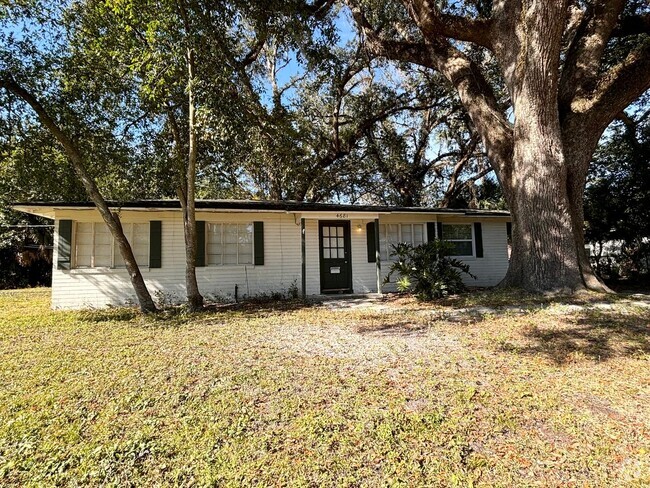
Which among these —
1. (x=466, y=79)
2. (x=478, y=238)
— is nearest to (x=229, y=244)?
(x=466, y=79)

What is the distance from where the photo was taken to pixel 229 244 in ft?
31.8

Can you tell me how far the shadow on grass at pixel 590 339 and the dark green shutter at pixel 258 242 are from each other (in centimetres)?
675

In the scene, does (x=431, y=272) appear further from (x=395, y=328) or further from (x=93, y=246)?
(x=93, y=246)

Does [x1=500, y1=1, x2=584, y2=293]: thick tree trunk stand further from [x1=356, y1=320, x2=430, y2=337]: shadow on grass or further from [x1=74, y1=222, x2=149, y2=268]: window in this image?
[x1=74, y1=222, x2=149, y2=268]: window

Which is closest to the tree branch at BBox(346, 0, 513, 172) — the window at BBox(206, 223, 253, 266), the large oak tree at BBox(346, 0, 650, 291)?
the large oak tree at BBox(346, 0, 650, 291)

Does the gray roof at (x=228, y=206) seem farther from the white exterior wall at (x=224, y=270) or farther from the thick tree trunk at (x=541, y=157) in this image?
the thick tree trunk at (x=541, y=157)

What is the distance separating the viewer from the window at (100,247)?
A: 342 inches

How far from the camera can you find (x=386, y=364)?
3.91 m

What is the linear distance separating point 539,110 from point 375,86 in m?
7.83

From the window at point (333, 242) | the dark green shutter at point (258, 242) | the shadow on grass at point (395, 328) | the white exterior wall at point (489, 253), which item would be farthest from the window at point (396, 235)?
the shadow on grass at point (395, 328)

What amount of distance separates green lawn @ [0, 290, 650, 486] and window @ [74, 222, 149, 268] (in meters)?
3.57

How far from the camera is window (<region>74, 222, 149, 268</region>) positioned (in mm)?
8688

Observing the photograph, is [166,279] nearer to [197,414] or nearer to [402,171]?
[197,414]

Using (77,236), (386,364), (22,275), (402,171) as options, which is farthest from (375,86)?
(22,275)
